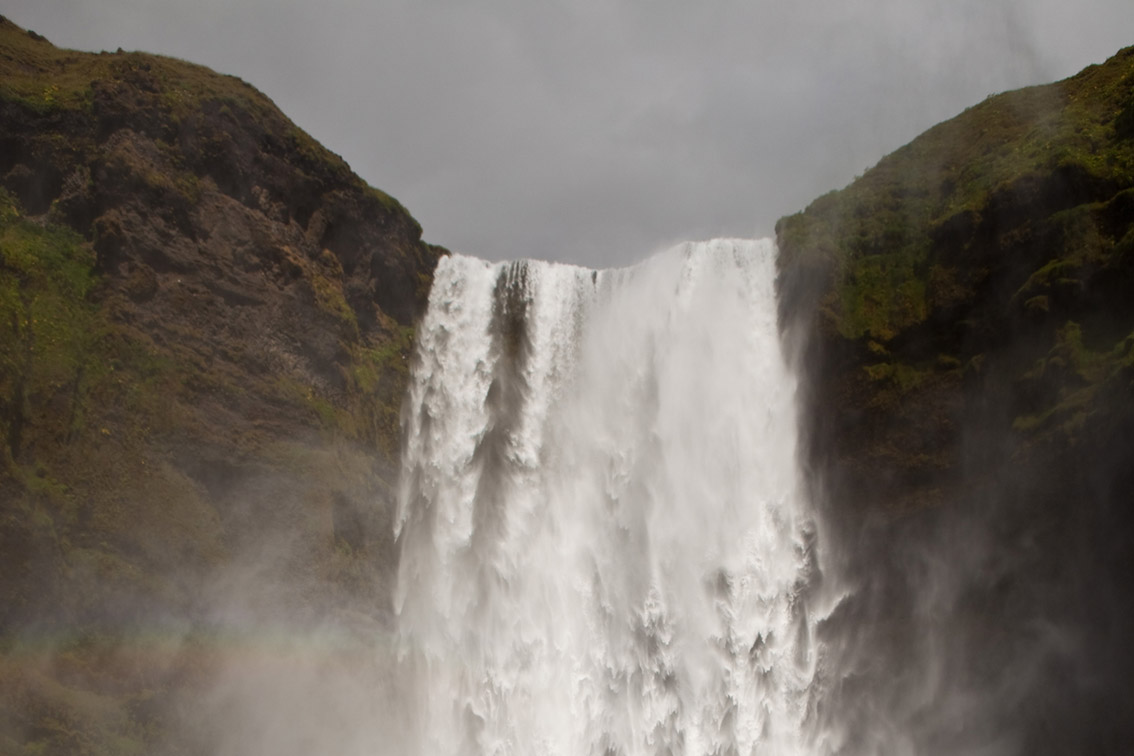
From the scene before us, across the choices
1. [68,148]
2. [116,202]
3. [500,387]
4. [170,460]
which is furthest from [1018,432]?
[68,148]

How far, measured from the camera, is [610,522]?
22734 millimetres

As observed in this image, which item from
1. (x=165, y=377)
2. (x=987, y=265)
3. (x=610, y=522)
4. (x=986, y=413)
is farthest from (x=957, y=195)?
(x=165, y=377)

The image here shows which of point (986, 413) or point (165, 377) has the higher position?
point (986, 413)

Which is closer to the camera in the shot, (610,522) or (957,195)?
(957,195)

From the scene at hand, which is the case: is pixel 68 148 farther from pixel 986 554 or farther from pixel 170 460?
pixel 986 554

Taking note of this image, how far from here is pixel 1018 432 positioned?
17.9m

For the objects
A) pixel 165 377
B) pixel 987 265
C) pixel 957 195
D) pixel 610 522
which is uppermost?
pixel 957 195

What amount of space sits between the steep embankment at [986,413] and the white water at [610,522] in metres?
1.49

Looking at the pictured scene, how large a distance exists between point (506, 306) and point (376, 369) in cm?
418

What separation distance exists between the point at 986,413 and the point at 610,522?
9.23 m

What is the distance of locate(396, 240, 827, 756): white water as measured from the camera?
2039 cm

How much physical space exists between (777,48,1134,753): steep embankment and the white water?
1.49m

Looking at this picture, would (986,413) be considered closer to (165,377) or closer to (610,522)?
(610,522)

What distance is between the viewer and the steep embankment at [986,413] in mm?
16344
